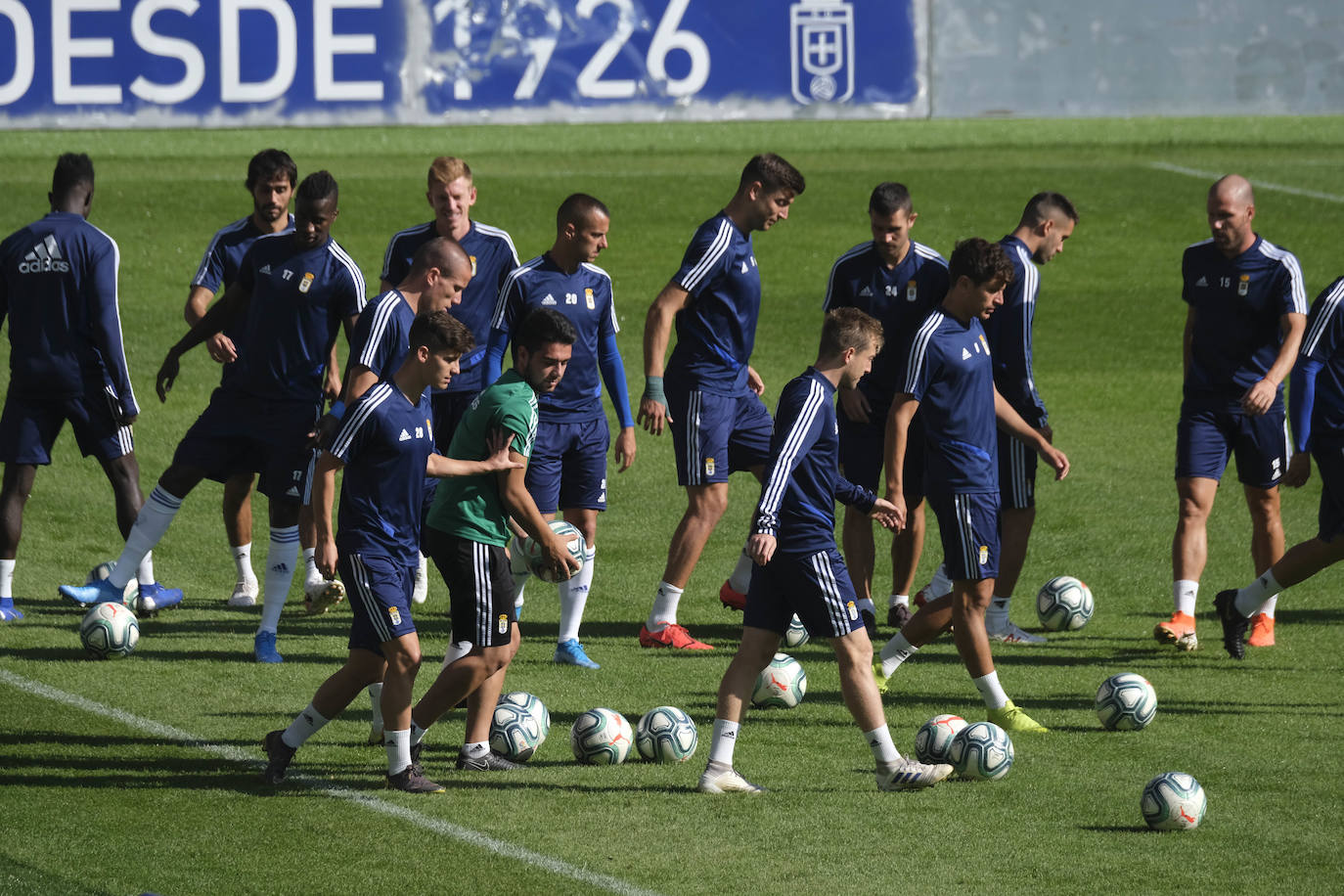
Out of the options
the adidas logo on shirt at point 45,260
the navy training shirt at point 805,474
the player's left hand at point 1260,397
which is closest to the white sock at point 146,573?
the adidas logo on shirt at point 45,260

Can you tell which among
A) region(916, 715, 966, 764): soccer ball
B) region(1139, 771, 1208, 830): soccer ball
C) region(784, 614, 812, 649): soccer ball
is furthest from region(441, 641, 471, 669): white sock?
region(1139, 771, 1208, 830): soccer ball

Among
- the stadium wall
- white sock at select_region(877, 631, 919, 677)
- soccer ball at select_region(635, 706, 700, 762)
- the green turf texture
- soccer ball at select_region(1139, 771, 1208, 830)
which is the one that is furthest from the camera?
the stadium wall

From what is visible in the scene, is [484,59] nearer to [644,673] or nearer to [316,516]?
[644,673]

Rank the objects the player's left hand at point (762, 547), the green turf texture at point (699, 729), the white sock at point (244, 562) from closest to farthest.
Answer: the green turf texture at point (699, 729) < the player's left hand at point (762, 547) < the white sock at point (244, 562)

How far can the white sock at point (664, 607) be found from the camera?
388 inches

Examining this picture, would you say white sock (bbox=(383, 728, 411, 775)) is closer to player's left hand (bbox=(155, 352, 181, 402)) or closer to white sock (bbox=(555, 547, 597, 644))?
white sock (bbox=(555, 547, 597, 644))

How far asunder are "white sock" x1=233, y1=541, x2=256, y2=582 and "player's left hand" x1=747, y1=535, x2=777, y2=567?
495cm

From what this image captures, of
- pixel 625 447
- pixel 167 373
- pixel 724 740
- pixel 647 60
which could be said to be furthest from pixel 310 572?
pixel 647 60

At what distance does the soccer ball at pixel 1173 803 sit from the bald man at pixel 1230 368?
3252mm

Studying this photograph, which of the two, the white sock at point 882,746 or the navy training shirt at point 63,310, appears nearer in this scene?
the white sock at point 882,746

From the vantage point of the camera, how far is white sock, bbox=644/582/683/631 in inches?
388

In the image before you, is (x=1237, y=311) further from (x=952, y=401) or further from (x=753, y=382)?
(x=753, y=382)

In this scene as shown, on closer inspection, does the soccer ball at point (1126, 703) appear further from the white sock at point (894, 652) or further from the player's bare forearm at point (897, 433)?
the player's bare forearm at point (897, 433)

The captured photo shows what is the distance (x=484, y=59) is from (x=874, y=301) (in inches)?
640
